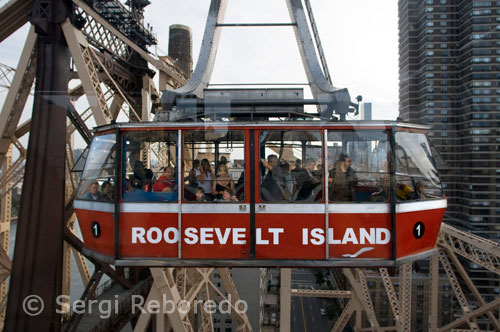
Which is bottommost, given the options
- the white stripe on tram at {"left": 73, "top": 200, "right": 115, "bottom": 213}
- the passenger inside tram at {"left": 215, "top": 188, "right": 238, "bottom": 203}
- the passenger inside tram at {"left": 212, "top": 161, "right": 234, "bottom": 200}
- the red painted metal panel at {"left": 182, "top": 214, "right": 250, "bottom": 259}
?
the red painted metal panel at {"left": 182, "top": 214, "right": 250, "bottom": 259}

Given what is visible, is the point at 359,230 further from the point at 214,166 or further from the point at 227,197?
the point at 214,166

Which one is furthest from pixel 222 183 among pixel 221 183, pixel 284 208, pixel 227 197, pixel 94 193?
pixel 94 193

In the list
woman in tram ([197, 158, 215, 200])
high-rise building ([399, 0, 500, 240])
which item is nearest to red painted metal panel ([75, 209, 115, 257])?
woman in tram ([197, 158, 215, 200])

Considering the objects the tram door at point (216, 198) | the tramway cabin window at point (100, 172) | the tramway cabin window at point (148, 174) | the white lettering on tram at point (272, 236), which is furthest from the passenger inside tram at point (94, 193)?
the tram door at point (216, 198)

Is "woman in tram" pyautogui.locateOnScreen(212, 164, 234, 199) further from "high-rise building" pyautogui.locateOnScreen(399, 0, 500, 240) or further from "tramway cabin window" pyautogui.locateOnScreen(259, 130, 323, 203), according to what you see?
"high-rise building" pyautogui.locateOnScreen(399, 0, 500, 240)

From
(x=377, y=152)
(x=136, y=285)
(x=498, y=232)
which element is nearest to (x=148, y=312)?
(x=136, y=285)

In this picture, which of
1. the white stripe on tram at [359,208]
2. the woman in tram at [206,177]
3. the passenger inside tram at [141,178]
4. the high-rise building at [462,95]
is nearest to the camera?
the white stripe on tram at [359,208]

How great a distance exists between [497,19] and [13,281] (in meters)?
26.7

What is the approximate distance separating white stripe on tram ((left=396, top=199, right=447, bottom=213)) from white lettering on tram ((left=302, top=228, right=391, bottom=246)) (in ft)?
1.05

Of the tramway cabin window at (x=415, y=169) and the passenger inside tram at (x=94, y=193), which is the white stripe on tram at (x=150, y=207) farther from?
the tramway cabin window at (x=415, y=169)

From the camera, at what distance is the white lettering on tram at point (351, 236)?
13.9 feet

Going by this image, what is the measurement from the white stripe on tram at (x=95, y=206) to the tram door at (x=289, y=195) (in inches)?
72.2

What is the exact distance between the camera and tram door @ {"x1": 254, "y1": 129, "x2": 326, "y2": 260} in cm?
422

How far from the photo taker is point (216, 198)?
14.1ft
